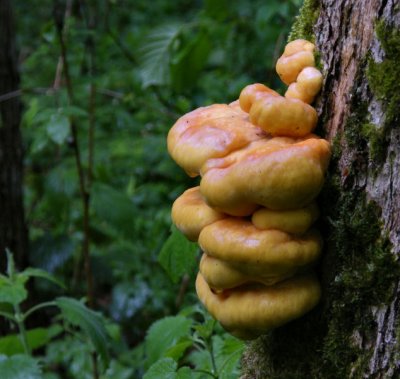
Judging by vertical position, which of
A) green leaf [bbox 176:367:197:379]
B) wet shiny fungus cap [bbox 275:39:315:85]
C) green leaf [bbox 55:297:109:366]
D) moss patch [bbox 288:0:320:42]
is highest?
moss patch [bbox 288:0:320:42]

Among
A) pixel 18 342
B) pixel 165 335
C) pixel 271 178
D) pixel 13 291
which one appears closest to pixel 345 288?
pixel 271 178

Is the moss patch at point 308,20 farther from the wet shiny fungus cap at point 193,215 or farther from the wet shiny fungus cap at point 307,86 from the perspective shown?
the wet shiny fungus cap at point 193,215

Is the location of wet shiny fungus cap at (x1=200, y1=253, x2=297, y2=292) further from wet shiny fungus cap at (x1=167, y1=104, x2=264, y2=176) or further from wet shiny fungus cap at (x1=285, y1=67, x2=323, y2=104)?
wet shiny fungus cap at (x1=285, y1=67, x2=323, y2=104)

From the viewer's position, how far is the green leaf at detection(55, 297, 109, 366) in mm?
2301

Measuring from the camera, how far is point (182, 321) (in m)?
2.25

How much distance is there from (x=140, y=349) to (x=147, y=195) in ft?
5.71

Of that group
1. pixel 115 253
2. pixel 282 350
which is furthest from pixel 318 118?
pixel 115 253

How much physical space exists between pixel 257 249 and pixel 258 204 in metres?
0.13

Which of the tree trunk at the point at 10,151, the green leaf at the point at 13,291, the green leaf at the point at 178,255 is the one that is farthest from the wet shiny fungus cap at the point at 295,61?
the tree trunk at the point at 10,151

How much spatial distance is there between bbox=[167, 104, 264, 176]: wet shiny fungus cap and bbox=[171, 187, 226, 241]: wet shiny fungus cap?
8 cm

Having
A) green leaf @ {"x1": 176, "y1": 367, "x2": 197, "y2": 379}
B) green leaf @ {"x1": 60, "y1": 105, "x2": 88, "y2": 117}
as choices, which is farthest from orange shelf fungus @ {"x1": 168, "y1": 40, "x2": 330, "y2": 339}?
green leaf @ {"x1": 60, "y1": 105, "x2": 88, "y2": 117}

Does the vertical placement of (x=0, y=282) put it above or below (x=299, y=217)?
below

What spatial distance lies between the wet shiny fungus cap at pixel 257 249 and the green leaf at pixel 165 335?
2.80 ft

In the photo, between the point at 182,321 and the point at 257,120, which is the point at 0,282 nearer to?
the point at 182,321
